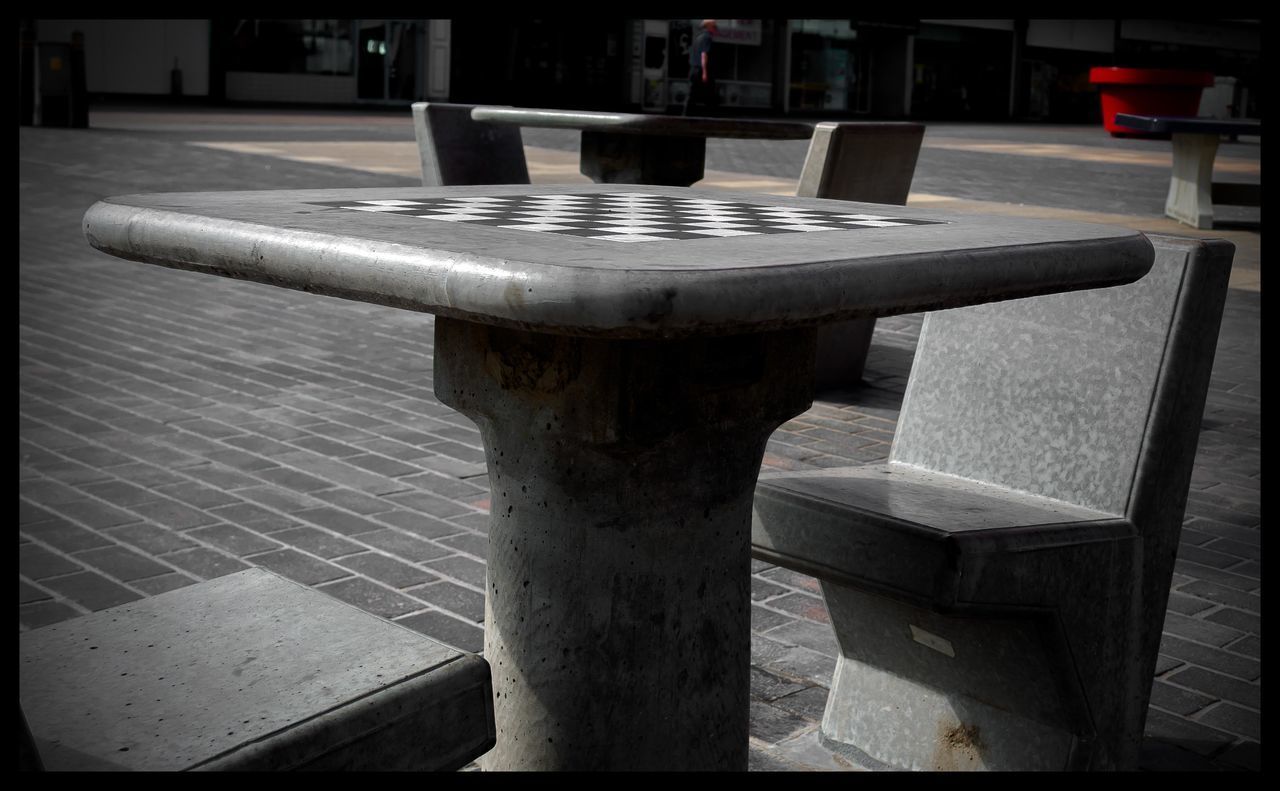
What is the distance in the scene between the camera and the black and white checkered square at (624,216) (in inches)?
76.5

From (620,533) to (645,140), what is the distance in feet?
16.7

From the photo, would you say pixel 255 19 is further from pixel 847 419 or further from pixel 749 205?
pixel 749 205

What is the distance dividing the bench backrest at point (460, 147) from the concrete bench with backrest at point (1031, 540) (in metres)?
4.15

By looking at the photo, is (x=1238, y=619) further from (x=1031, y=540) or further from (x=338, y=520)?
(x=338, y=520)

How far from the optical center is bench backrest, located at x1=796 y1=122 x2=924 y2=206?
525 cm

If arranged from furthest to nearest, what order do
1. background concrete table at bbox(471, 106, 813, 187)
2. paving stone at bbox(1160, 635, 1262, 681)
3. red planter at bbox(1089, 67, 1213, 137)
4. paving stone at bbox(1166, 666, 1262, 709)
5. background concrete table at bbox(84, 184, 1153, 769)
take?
1. red planter at bbox(1089, 67, 1213, 137)
2. background concrete table at bbox(471, 106, 813, 187)
3. paving stone at bbox(1160, 635, 1262, 681)
4. paving stone at bbox(1166, 666, 1262, 709)
5. background concrete table at bbox(84, 184, 1153, 769)

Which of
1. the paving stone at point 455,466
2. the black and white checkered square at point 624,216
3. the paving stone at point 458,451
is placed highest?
the black and white checkered square at point 624,216

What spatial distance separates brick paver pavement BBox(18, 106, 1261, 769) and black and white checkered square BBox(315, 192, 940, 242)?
103 cm

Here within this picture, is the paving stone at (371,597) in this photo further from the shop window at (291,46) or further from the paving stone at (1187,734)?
the shop window at (291,46)

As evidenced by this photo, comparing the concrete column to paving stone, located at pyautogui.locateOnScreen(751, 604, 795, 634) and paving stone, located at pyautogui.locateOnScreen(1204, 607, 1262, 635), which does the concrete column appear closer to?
paving stone, located at pyautogui.locateOnScreen(751, 604, 795, 634)

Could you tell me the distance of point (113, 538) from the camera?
3.70 m

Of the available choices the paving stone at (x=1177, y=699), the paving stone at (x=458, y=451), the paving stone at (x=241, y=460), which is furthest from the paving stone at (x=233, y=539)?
the paving stone at (x=1177, y=699)

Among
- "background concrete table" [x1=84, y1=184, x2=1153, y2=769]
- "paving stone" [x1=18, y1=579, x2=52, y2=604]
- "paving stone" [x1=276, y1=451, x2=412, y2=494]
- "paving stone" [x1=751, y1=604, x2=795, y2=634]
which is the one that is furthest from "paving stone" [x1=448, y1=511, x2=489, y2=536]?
"background concrete table" [x1=84, y1=184, x2=1153, y2=769]

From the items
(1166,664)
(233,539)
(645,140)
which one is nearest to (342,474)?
(233,539)
